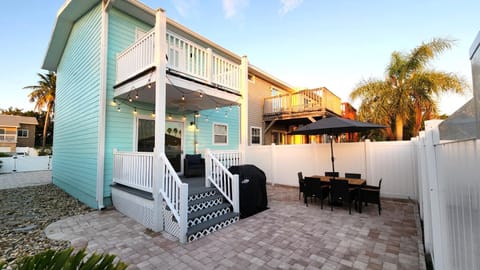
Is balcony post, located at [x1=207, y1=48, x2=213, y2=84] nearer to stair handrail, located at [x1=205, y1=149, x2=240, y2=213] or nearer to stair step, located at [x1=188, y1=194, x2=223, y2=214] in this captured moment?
stair handrail, located at [x1=205, y1=149, x2=240, y2=213]

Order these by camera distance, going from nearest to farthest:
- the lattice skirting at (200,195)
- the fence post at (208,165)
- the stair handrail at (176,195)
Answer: the stair handrail at (176,195) < the lattice skirting at (200,195) < the fence post at (208,165)

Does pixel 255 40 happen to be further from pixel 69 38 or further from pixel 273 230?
pixel 273 230

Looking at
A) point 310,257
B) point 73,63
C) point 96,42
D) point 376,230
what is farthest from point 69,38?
point 376,230

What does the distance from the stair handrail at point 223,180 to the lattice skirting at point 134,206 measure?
1.55m

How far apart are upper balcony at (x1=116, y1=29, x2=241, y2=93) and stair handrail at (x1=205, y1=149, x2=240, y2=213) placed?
230 cm

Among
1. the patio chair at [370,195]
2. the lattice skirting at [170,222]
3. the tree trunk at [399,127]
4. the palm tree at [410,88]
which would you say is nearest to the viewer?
the lattice skirting at [170,222]

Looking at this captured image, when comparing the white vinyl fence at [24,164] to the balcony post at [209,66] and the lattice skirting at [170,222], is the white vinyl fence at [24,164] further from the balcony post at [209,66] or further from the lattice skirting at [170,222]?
the balcony post at [209,66]

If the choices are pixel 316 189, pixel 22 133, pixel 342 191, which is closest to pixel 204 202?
pixel 316 189

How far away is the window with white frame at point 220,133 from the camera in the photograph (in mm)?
9516

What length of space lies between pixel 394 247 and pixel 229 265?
9.43ft

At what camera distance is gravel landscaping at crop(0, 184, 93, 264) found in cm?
376

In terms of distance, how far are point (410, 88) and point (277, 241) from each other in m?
9.75

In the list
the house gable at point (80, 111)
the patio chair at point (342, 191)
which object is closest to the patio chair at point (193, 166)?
the house gable at point (80, 111)

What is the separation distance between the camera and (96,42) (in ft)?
21.4
